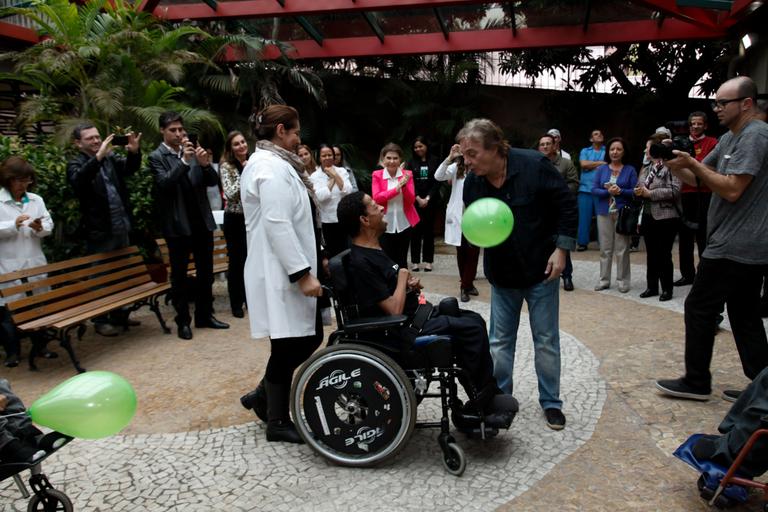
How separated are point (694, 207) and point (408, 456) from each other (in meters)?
5.46

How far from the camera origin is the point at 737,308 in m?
3.85

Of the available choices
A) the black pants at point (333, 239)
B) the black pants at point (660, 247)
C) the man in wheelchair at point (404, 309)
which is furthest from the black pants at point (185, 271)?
the black pants at point (660, 247)

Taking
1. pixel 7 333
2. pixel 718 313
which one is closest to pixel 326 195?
pixel 7 333

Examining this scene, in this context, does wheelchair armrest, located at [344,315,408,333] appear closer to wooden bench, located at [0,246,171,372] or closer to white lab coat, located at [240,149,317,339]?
white lab coat, located at [240,149,317,339]

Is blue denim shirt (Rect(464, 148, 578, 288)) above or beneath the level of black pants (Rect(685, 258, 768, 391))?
above

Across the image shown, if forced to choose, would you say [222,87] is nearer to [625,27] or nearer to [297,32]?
[297,32]

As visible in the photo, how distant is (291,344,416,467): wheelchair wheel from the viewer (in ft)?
10.0

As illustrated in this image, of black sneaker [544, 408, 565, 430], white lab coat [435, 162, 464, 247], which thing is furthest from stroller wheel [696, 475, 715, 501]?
white lab coat [435, 162, 464, 247]

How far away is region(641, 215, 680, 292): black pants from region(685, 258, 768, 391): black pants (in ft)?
9.50

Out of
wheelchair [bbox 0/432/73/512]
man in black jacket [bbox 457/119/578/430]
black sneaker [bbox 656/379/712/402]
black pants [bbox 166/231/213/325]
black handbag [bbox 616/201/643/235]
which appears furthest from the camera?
black handbag [bbox 616/201/643/235]

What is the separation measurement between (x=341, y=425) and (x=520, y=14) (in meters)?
9.73

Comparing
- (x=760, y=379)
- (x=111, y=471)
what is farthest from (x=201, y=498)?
(x=760, y=379)

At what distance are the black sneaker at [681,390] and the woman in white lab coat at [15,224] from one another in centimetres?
545

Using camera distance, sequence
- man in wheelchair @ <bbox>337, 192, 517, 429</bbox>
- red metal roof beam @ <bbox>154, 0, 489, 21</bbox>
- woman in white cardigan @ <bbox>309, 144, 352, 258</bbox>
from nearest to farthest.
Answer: man in wheelchair @ <bbox>337, 192, 517, 429</bbox> → woman in white cardigan @ <bbox>309, 144, 352, 258</bbox> → red metal roof beam @ <bbox>154, 0, 489, 21</bbox>
